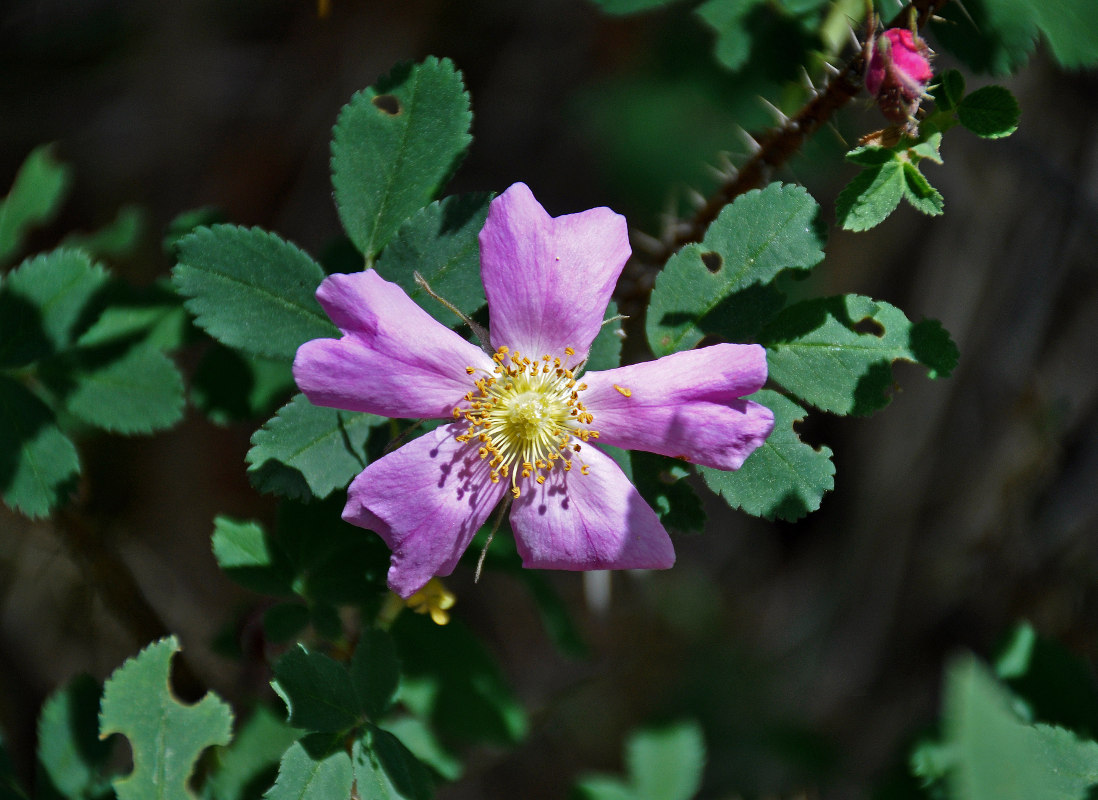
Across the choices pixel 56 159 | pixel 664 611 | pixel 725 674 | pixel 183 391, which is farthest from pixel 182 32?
pixel 725 674

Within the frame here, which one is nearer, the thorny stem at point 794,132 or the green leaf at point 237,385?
the thorny stem at point 794,132

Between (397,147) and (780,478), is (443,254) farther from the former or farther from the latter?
(780,478)

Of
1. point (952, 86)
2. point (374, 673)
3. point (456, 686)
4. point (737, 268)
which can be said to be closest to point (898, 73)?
point (952, 86)

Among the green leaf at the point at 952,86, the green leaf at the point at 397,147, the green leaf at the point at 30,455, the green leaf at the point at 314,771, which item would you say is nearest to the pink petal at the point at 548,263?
the green leaf at the point at 397,147

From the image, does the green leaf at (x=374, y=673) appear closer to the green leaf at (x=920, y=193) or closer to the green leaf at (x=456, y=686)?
the green leaf at (x=456, y=686)

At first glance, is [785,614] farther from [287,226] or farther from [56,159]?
[56,159]
